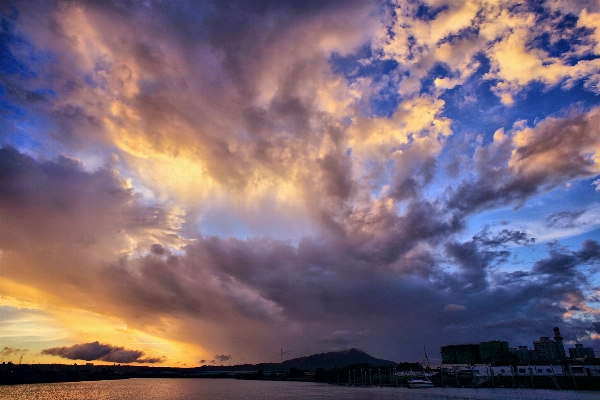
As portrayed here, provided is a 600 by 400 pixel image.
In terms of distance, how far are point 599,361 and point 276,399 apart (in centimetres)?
18835

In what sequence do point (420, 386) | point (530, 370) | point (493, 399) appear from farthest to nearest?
point (420, 386) → point (530, 370) → point (493, 399)

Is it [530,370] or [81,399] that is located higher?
[530,370]

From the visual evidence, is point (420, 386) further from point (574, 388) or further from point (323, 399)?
point (323, 399)

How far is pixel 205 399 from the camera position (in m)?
125

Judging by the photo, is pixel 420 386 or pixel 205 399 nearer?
pixel 205 399

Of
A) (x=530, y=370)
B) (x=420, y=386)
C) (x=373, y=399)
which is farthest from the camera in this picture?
(x=420, y=386)

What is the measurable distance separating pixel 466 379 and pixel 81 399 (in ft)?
595

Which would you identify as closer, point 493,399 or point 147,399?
point 493,399

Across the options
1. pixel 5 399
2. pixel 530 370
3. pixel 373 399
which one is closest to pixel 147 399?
pixel 5 399

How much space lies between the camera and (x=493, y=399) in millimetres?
103000

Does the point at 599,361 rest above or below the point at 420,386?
above

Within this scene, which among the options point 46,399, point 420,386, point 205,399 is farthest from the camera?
point 420,386

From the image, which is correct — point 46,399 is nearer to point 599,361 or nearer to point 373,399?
point 373,399

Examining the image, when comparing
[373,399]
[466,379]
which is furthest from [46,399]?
[466,379]
